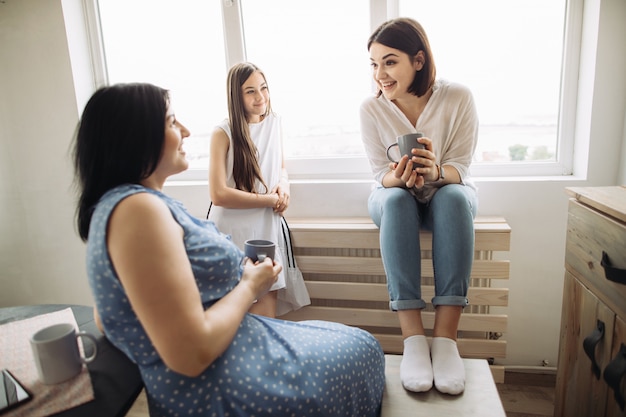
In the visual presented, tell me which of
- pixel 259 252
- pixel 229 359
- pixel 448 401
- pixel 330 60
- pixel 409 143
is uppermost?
pixel 330 60

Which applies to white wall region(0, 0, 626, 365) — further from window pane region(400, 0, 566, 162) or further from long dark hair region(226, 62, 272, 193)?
long dark hair region(226, 62, 272, 193)

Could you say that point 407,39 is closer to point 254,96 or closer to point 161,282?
point 254,96

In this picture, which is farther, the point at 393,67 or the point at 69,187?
the point at 69,187

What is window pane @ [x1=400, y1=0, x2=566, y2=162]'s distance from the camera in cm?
172

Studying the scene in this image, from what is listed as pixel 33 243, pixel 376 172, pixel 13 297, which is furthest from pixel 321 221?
pixel 13 297

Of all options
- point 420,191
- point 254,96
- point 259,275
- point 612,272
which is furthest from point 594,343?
point 254,96

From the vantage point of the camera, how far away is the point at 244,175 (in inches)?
63.6

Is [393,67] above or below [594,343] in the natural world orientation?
above

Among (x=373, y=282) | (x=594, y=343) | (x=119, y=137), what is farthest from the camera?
(x=373, y=282)

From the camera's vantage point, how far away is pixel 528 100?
179cm

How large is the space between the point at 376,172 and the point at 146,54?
132 cm

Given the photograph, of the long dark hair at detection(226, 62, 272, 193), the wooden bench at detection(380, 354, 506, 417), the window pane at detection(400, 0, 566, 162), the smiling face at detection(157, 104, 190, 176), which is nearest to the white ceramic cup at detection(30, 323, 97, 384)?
the smiling face at detection(157, 104, 190, 176)

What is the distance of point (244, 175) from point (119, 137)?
2.87 ft

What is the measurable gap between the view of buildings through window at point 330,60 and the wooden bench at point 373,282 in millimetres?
448
